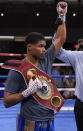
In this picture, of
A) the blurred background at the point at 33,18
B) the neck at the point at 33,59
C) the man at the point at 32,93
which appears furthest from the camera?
the blurred background at the point at 33,18

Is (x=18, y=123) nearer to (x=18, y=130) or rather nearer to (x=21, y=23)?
(x=18, y=130)

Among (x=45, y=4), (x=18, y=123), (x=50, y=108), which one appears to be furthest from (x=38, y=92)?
(x=45, y=4)

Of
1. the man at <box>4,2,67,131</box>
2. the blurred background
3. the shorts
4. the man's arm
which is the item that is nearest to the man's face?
the man at <box>4,2,67,131</box>

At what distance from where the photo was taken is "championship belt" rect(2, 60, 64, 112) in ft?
5.39

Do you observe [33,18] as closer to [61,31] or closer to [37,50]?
[61,31]

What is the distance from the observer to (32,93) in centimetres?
160

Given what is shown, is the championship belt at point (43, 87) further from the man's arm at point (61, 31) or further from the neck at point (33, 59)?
the man's arm at point (61, 31)

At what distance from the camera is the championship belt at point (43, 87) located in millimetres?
1642

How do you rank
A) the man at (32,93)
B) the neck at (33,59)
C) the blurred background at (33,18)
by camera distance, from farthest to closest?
1. the blurred background at (33,18)
2. the neck at (33,59)
3. the man at (32,93)

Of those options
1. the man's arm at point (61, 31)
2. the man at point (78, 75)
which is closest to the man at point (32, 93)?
the man's arm at point (61, 31)

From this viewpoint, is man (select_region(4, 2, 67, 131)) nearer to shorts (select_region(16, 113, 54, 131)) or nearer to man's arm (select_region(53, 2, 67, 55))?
shorts (select_region(16, 113, 54, 131))

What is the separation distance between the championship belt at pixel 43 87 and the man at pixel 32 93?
29 mm

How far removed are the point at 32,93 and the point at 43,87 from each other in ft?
0.31

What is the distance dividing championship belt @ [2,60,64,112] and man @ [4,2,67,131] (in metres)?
0.03
